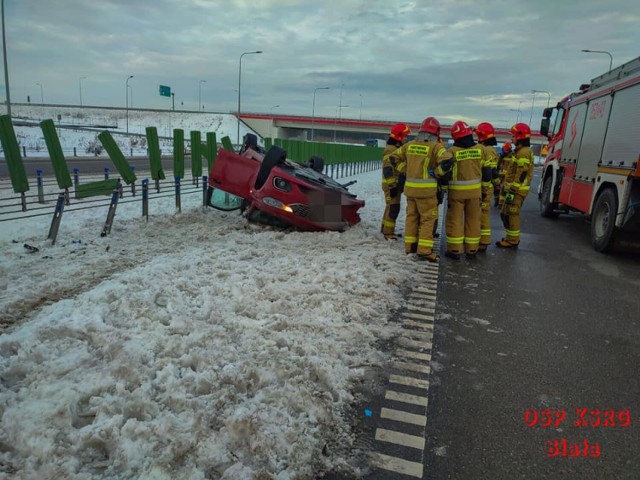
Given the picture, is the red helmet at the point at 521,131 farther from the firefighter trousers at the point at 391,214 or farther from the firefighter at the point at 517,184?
the firefighter trousers at the point at 391,214

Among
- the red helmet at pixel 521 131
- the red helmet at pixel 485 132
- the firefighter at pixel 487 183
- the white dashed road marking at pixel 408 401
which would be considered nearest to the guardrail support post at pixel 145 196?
the white dashed road marking at pixel 408 401

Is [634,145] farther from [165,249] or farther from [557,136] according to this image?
[165,249]

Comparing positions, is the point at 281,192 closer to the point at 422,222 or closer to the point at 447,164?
→ the point at 422,222

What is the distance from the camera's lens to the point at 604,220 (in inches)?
321

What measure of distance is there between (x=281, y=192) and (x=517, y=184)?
4343 millimetres

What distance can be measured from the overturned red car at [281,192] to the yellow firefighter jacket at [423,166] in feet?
4.94

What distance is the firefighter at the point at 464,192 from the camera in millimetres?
6906

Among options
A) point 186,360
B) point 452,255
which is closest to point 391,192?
point 452,255

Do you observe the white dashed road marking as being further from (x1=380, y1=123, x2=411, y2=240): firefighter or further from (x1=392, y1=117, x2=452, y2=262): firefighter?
(x1=380, y1=123, x2=411, y2=240): firefighter

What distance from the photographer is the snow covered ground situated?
229cm

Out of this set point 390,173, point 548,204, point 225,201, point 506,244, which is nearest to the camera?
point 390,173

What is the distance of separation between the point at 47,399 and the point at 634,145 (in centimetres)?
853

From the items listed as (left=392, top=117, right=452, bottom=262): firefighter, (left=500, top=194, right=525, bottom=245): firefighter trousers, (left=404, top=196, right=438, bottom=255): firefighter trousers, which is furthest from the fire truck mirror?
(left=404, top=196, right=438, bottom=255): firefighter trousers

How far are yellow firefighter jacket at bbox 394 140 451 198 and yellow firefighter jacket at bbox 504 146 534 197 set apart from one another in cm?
231
